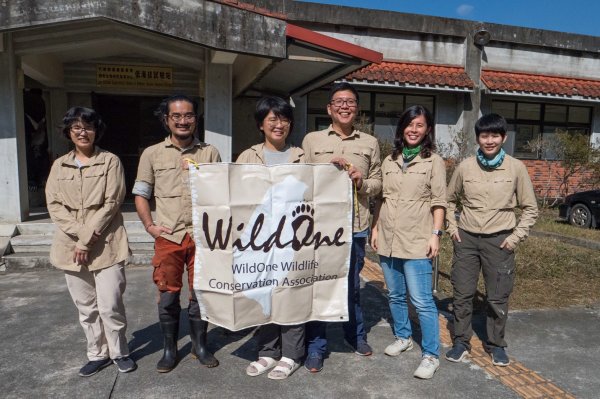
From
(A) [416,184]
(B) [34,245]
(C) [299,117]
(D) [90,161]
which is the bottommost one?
(B) [34,245]

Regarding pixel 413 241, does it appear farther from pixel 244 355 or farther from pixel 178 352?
pixel 178 352

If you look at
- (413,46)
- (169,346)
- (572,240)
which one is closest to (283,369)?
(169,346)

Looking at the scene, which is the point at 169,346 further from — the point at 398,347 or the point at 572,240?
the point at 572,240

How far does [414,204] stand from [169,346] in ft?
6.77

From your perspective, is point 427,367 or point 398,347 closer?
point 427,367

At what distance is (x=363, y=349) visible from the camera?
3471 mm

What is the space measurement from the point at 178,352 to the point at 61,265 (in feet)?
3.62

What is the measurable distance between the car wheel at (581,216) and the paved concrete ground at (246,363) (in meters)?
6.28

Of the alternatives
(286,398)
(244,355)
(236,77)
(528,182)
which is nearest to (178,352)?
(244,355)

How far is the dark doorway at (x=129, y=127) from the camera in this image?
935 centimetres

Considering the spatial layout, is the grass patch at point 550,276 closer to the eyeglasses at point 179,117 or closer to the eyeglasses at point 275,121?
the eyeglasses at point 275,121

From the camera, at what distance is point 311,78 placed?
8672 mm

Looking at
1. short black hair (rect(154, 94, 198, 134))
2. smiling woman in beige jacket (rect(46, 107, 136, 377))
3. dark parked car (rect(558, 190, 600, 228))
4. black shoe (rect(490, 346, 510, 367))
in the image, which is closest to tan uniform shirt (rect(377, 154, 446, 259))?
black shoe (rect(490, 346, 510, 367))

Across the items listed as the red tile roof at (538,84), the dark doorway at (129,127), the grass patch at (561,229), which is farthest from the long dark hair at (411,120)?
the red tile roof at (538,84)
